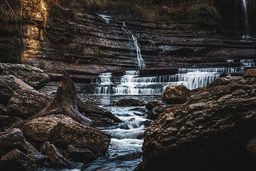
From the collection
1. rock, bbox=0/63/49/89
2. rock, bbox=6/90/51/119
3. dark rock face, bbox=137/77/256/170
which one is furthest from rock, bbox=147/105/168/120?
rock, bbox=0/63/49/89

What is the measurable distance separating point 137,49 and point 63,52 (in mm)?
5423

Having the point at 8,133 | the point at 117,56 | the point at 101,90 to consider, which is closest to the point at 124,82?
the point at 101,90

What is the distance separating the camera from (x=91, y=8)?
91.4ft

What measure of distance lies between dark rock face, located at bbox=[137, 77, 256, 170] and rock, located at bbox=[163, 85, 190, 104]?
6.53 m

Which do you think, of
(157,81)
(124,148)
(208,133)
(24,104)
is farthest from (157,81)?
(208,133)

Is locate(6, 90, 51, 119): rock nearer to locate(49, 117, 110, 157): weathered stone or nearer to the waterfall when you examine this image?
locate(49, 117, 110, 157): weathered stone

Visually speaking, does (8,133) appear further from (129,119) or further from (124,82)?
(124,82)

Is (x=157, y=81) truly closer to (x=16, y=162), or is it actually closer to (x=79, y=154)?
Answer: (x=79, y=154)

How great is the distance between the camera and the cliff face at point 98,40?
21078 mm

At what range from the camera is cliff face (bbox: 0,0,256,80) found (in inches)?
830

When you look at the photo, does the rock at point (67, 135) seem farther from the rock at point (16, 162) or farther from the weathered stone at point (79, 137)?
the rock at point (16, 162)

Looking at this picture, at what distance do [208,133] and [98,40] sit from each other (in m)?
19.3

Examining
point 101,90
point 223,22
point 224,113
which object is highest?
point 223,22

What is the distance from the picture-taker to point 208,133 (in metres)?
5.36
